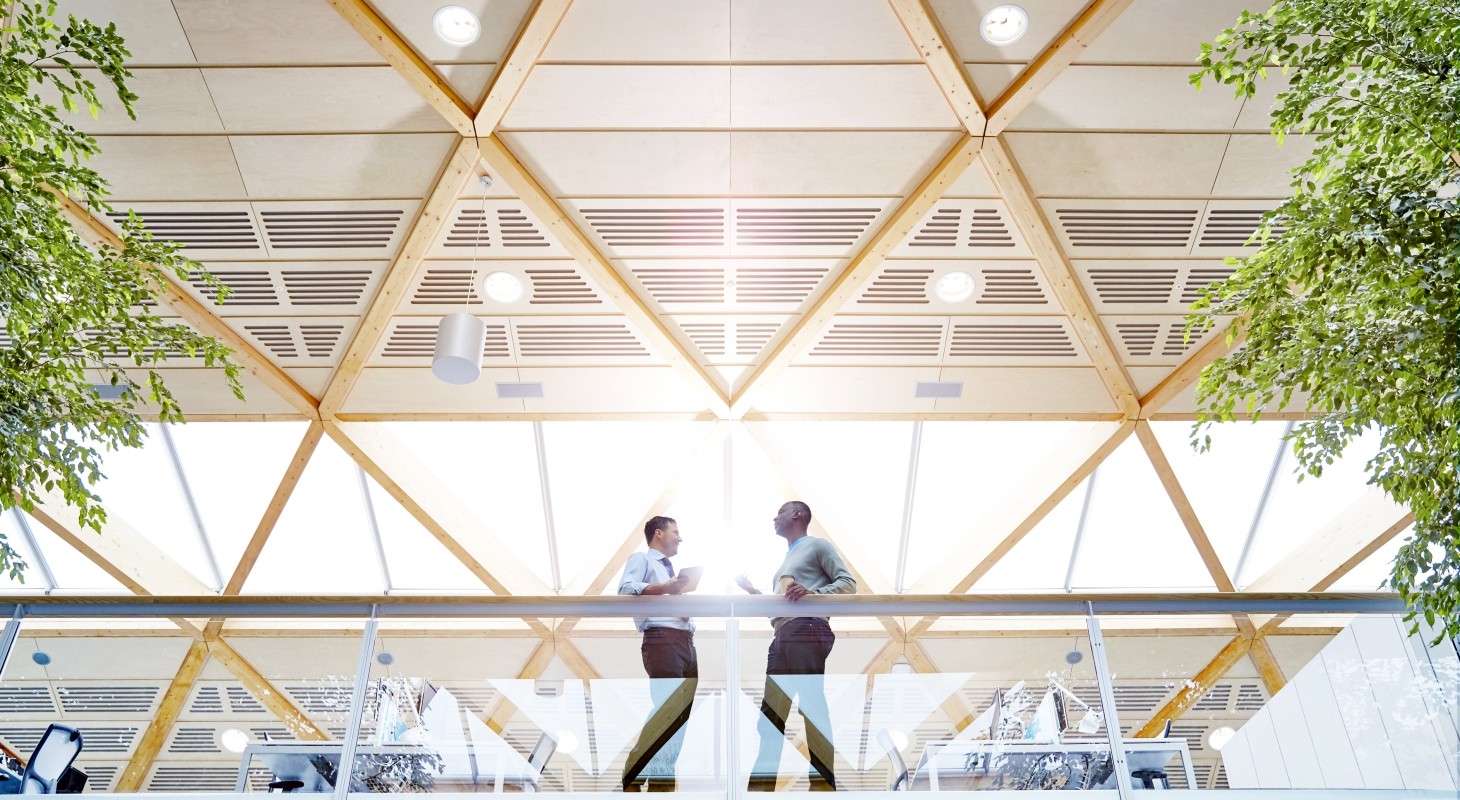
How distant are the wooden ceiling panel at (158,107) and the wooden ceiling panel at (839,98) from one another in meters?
4.01

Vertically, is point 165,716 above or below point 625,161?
below

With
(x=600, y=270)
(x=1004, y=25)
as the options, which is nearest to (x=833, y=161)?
(x=1004, y=25)

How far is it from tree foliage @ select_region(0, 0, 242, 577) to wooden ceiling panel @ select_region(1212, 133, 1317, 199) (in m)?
7.56

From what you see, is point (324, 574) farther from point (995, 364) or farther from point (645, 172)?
point (995, 364)

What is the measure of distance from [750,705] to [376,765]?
1.80 m

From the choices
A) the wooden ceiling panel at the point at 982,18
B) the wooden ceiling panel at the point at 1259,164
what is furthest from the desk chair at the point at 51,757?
the wooden ceiling panel at the point at 1259,164

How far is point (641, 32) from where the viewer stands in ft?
26.5

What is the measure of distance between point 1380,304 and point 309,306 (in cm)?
862

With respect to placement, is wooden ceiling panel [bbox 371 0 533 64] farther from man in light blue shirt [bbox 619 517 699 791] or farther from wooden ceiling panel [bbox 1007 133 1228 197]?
man in light blue shirt [bbox 619 517 699 791]

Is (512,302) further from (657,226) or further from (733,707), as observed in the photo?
(733,707)

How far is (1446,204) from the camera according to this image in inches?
200

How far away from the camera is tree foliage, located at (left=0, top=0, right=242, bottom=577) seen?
535 centimetres

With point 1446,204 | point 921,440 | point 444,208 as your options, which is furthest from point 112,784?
point 921,440

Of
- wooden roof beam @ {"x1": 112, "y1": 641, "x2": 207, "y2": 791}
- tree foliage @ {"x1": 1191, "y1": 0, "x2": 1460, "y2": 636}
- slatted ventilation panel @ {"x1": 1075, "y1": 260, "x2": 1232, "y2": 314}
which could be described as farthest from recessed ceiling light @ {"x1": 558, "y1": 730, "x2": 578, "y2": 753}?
slatted ventilation panel @ {"x1": 1075, "y1": 260, "x2": 1232, "y2": 314}
